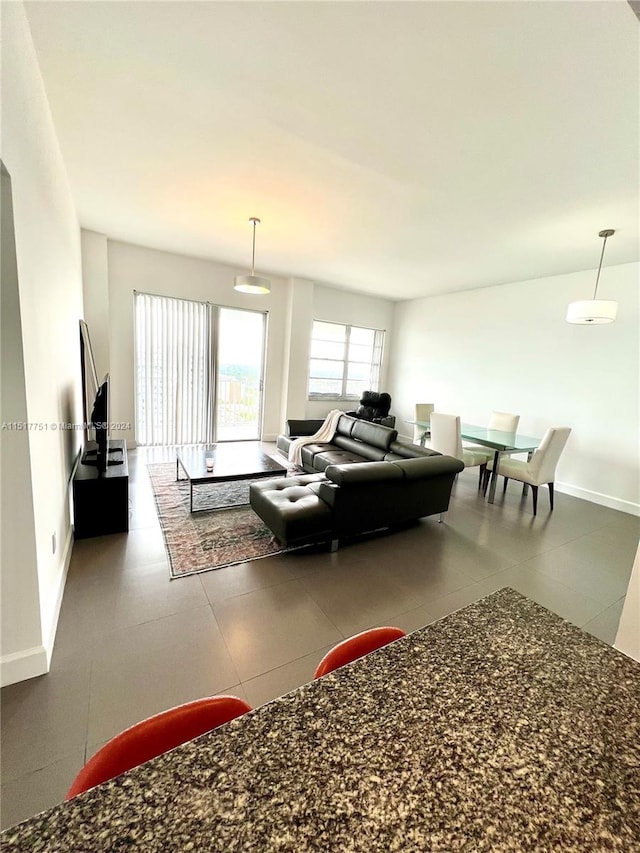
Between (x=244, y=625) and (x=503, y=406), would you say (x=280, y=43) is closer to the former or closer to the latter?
(x=244, y=625)

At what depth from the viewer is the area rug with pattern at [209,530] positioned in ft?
8.77

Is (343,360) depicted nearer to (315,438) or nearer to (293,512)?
(315,438)

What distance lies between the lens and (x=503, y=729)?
0.67 m

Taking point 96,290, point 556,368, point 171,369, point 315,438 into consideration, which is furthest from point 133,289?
point 556,368

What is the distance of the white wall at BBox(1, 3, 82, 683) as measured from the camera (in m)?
1.57

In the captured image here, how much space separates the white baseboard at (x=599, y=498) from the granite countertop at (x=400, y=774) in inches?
184

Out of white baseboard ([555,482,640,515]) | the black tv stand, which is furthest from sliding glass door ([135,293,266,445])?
white baseboard ([555,482,640,515])

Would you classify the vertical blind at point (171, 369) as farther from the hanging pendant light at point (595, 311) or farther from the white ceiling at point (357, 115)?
the hanging pendant light at point (595, 311)

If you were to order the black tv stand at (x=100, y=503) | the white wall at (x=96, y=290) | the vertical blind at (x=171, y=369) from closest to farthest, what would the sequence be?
the black tv stand at (x=100, y=503)
the white wall at (x=96, y=290)
the vertical blind at (x=171, y=369)

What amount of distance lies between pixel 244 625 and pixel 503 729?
1705 millimetres

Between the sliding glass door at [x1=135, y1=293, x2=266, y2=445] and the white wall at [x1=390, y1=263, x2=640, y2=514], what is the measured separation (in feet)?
11.7

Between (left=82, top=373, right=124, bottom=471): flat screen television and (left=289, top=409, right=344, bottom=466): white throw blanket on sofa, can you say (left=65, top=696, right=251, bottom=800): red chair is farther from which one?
(left=289, top=409, right=344, bottom=466): white throw blanket on sofa

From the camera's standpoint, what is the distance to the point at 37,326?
1.86m

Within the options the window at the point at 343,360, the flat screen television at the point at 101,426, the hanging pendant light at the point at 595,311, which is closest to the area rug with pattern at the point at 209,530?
the flat screen television at the point at 101,426
